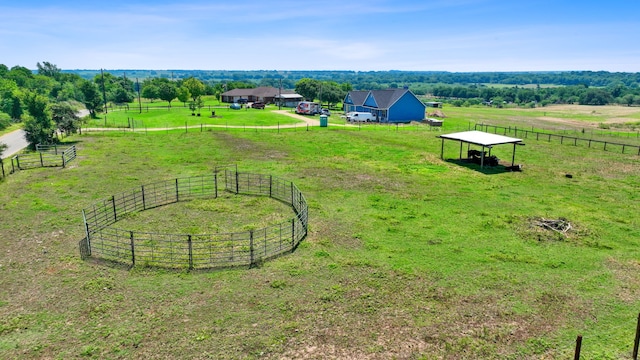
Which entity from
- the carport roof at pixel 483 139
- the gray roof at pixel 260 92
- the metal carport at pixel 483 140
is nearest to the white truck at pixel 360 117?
the metal carport at pixel 483 140

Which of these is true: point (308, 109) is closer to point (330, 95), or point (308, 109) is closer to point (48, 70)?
point (330, 95)

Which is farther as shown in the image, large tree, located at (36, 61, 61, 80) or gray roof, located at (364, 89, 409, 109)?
large tree, located at (36, 61, 61, 80)

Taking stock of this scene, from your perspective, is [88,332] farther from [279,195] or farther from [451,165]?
[451,165]

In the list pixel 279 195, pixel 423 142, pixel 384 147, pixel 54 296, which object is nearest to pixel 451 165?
pixel 384 147

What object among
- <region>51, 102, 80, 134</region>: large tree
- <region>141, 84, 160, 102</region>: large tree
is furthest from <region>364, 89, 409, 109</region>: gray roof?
<region>141, 84, 160, 102</region>: large tree

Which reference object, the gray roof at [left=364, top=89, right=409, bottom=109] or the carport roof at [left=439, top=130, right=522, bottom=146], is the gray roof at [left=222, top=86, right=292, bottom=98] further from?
the carport roof at [left=439, top=130, right=522, bottom=146]

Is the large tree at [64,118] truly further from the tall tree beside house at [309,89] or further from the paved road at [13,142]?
the tall tree beside house at [309,89]

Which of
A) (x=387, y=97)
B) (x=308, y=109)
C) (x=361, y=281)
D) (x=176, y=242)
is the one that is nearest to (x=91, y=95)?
(x=308, y=109)
